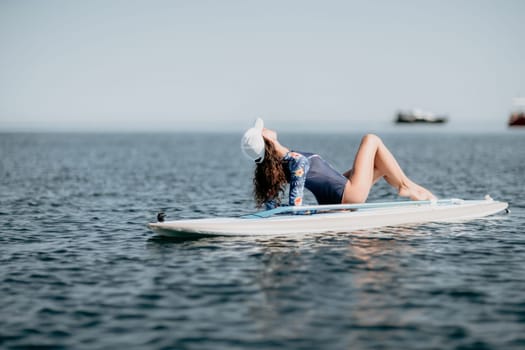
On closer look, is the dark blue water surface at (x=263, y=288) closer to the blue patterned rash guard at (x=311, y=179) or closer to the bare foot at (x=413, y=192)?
the bare foot at (x=413, y=192)

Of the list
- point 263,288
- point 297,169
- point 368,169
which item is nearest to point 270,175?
point 297,169

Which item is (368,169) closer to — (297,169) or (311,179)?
(311,179)

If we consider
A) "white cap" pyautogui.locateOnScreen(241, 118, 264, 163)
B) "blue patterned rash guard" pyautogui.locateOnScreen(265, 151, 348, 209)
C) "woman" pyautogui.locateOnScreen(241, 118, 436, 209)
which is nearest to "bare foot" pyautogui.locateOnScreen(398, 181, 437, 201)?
"woman" pyautogui.locateOnScreen(241, 118, 436, 209)

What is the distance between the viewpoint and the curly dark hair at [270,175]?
39.2 feet

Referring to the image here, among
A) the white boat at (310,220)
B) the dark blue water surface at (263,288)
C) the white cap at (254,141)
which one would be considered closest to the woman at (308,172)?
the white cap at (254,141)

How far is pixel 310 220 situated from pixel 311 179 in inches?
39.6

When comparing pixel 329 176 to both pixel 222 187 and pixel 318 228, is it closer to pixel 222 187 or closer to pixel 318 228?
pixel 318 228

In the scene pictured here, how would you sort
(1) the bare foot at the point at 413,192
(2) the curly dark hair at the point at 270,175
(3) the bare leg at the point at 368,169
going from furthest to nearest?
1. (1) the bare foot at the point at 413,192
2. (3) the bare leg at the point at 368,169
3. (2) the curly dark hair at the point at 270,175

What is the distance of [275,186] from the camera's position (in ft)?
39.9

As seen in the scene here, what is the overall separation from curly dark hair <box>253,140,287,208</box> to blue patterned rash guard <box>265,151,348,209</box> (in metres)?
0.14

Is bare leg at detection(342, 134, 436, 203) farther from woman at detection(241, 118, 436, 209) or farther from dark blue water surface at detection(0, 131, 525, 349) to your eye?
dark blue water surface at detection(0, 131, 525, 349)

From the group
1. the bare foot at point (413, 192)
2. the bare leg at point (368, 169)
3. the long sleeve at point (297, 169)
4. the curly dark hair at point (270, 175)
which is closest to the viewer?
the long sleeve at point (297, 169)

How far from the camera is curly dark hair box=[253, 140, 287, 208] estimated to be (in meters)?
12.0

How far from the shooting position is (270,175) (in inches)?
473
